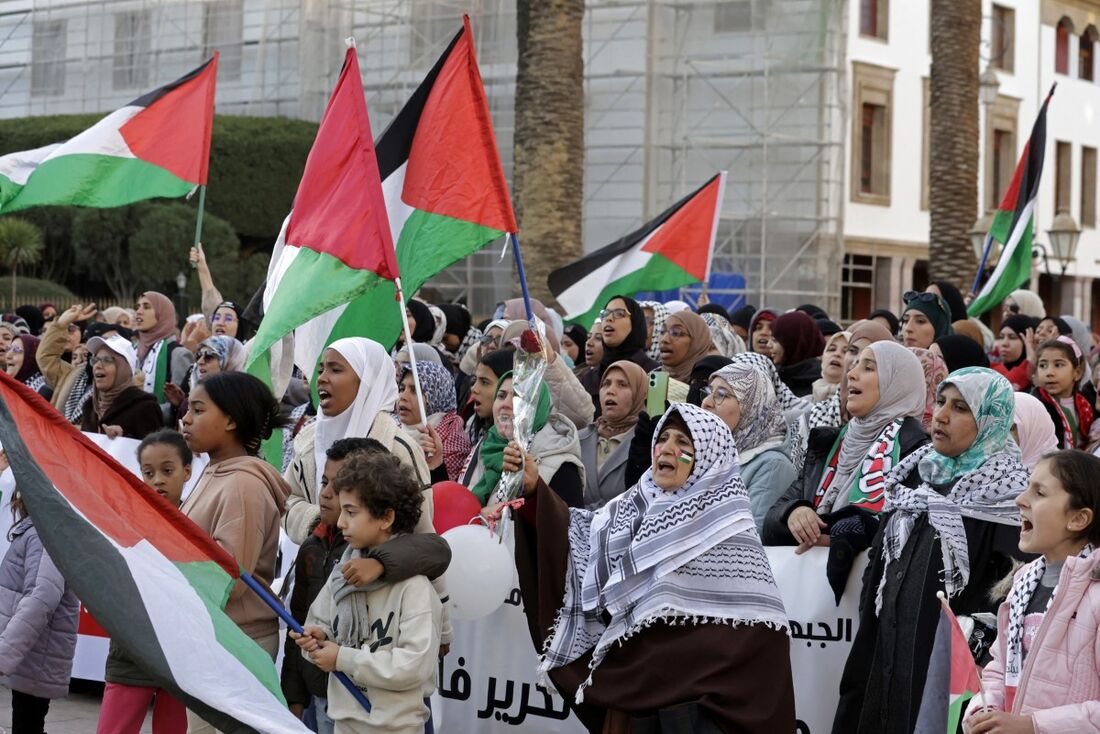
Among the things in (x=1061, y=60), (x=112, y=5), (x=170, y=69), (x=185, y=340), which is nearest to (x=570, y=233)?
(x=185, y=340)

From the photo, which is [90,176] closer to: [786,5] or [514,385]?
Result: [514,385]

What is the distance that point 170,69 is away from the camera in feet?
115

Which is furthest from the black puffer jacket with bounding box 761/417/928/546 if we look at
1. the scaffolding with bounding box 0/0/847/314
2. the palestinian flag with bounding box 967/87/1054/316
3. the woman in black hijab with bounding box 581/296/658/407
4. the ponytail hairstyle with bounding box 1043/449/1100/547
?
the scaffolding with bounding box 0/0/847/314

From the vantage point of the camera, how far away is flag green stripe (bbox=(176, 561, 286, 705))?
4707 millimetres

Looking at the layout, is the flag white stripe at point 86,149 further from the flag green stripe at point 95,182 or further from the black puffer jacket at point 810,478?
the black puffer jacket at point 810,478

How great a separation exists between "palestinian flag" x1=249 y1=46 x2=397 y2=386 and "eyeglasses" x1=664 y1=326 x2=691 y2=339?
2548 mm

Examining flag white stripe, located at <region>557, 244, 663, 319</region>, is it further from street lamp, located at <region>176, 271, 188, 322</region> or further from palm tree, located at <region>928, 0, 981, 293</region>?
street lamp, located at <region>176, 271, 188, 322</region>

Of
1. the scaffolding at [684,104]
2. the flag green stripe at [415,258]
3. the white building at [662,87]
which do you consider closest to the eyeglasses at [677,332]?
the flag green stripe at [415,258]

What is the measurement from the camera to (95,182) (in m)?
10.6

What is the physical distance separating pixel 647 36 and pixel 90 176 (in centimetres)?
1942

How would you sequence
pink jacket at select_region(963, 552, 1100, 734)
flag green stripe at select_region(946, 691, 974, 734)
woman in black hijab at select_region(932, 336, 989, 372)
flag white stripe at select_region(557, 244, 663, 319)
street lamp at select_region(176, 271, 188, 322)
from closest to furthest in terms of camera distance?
1. pink jacket at select_region(963, 552, 1100, 734)
2. flag green stripe at select_region(946, 691, 974, 734)
3. woman in black hijab at select_region(932, 336, 989, 372)
4. flag white stripe at select_region(557, 244, 663, 319)
5. street lamp at select_region(176, 271, 188, 322)

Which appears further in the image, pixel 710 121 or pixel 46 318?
pixel 710 121

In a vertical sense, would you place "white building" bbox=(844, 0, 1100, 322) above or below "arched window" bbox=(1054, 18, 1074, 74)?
below

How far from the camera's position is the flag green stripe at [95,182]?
1033 centimetres
